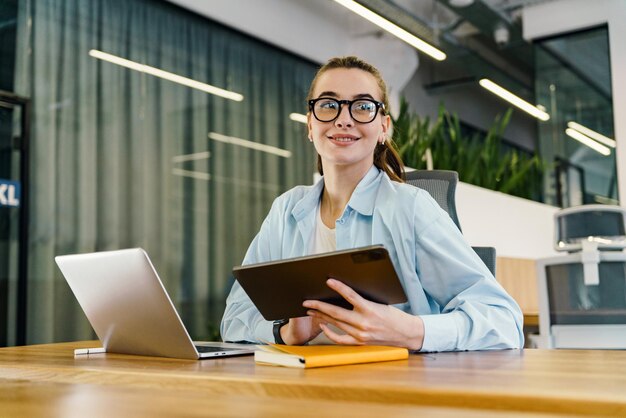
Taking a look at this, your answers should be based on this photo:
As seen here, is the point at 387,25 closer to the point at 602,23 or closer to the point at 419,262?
the point at 602,23

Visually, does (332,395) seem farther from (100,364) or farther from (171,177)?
(171,177)

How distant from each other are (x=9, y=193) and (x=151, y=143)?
3.55 ft

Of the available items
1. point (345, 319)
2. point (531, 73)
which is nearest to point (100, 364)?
point (345, 319)

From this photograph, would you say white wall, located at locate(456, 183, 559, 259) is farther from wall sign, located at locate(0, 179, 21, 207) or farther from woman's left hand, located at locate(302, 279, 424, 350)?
woman's left hand, located at locate(302, 279, 424, 350)

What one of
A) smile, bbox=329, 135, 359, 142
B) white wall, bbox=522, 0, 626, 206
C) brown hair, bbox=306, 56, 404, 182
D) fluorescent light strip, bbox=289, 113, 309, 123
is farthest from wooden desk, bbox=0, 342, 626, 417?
white wall, bbox=522, 0, 626, 206

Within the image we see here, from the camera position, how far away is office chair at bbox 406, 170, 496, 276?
72.9 inches

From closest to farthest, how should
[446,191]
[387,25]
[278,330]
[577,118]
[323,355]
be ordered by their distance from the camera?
[323,355]
[278,330]
[446,191]
[387,25]
[577,118]

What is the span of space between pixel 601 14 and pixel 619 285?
3524 mm

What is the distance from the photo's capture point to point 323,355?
929 millimetres

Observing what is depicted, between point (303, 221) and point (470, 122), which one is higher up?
point (470, 122)

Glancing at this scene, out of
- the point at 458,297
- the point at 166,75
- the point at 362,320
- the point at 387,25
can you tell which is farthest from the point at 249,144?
the point at 362,320

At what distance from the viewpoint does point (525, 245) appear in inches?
169

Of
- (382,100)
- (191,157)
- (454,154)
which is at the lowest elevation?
(382,100)

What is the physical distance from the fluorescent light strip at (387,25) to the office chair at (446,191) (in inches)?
109
